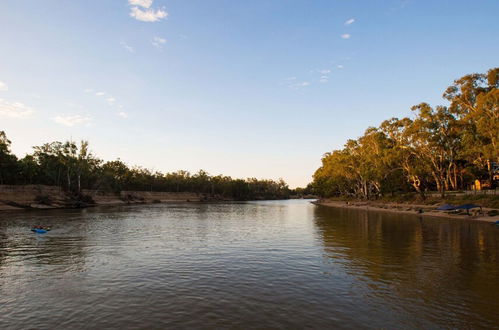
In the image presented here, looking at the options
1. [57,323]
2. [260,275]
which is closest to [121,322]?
[57,323]

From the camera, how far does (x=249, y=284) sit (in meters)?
17.2

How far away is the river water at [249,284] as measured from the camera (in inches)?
491

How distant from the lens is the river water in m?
12.5

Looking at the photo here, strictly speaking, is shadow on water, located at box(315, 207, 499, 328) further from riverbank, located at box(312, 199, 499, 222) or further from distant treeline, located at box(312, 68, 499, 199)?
distant treeline, located at box(312, 68, 499, 199)

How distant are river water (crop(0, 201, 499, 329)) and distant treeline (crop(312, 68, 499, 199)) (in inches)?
1452

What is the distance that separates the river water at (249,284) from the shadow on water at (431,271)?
0.26 ft

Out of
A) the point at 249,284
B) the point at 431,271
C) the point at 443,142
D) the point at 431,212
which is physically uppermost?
the point at 443,142

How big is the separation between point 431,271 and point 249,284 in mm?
12262

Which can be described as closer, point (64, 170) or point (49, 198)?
point (49, 198)

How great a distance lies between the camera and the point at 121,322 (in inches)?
477

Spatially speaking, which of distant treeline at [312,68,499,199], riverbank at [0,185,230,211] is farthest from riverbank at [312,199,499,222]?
riverbank at [0,185,230,211]

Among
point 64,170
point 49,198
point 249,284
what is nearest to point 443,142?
point 249,284

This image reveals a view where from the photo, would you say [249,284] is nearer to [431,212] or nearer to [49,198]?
[431,212]

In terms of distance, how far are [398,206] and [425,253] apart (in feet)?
196
